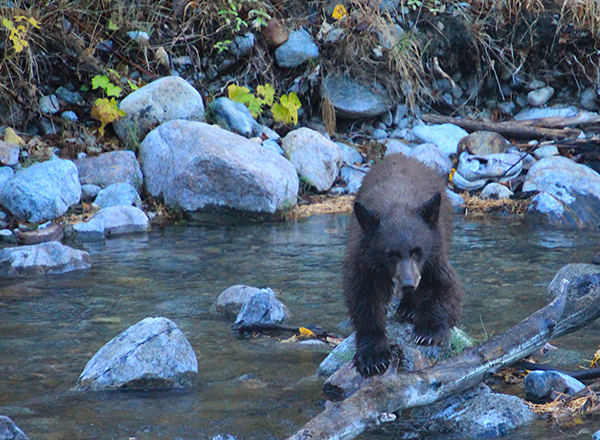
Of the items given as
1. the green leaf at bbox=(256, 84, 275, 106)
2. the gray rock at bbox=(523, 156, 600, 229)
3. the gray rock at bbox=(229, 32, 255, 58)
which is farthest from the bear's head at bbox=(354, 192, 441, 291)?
the gray rock at bbox=(229, 32, 255, 58)

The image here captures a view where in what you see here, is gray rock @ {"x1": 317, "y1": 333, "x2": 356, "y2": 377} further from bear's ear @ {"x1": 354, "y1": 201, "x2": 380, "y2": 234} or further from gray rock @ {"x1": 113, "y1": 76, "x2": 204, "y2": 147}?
gray rock @ {"x1": 113, "y1": 76, "x2": 204, "y2": 147}

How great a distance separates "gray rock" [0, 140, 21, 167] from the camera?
9.91 m

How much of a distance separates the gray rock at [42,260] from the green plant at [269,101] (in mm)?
5493

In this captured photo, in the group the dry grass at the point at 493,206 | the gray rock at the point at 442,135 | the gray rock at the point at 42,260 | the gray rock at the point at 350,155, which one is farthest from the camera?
the gray rock at the point at 442,135

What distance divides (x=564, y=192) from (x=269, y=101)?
531cm

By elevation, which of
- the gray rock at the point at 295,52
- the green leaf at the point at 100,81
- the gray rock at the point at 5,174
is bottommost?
the gray rock at the point at 5,174

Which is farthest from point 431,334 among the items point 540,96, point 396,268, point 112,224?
point 540,96

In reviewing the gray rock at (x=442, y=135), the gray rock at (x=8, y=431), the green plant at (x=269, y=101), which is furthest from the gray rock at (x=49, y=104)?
the gray rock at (x=8, y=431)

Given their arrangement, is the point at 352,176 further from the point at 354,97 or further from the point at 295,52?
the point at 295,52

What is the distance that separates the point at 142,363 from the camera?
168 inches

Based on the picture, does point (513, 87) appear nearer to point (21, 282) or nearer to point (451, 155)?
point (451, 155)

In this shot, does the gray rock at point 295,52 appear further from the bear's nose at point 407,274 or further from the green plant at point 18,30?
the bear's nose at point 407,274

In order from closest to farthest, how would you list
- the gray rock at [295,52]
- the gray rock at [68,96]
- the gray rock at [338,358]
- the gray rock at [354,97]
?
1. the gray rock at [338,358]
2. the gray rock at [68,96]
3. the gray rock at [354,97]
4. the gray rock at [295,52]

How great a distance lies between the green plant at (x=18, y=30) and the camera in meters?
10.6
